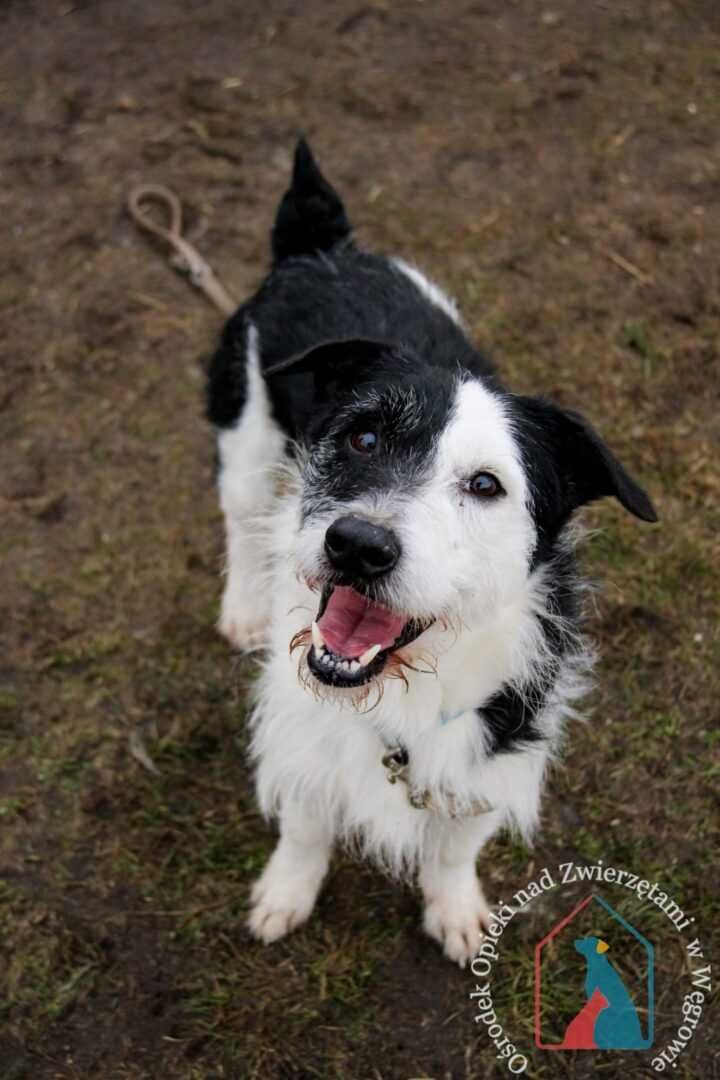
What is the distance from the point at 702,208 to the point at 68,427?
360 cm

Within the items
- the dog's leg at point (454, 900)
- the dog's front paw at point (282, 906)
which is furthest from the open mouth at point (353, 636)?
the dog's front paw at point (282, 906)

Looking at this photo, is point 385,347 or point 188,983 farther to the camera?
point 188,983

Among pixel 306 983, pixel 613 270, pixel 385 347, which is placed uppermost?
pixel 385 347

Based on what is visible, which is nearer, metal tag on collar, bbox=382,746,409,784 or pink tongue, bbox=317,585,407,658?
pink tongue, bbox=317,585,407,658

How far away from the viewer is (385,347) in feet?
8.13

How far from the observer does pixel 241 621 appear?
12.0 ft

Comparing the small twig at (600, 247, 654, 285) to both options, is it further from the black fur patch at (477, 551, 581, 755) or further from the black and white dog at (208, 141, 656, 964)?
the black fur patch at (477, 551, 581, 755)

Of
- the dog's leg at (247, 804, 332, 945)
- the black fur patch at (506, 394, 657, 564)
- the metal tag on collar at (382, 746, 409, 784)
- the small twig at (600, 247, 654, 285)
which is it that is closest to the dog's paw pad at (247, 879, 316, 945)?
the dog's leg at (247, 804, 332, 945)

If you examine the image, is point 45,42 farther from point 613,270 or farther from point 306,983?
point 306,983

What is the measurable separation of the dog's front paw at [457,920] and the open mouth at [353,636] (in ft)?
3.93

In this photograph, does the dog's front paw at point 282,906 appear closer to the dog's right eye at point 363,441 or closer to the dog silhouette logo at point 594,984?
the dog silhouette logo at point 594,984

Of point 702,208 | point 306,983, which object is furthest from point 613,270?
point 306,983

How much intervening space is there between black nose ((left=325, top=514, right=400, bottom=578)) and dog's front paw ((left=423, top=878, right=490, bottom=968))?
145 cm

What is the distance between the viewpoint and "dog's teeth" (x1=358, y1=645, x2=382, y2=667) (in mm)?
2121
